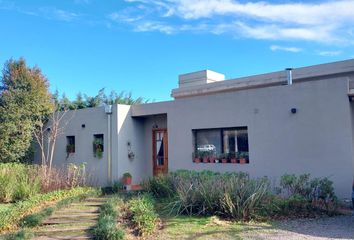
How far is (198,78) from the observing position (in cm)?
1886

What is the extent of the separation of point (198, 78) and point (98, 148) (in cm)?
703

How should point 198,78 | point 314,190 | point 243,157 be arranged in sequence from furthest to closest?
point 198,78
point 243,157
point 314,190

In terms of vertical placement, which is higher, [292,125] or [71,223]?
[292,125]

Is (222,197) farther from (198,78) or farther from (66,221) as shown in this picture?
(198,78)

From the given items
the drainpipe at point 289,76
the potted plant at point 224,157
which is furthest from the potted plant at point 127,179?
the drainpipe at point 289,76

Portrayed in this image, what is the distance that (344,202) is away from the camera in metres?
9.40

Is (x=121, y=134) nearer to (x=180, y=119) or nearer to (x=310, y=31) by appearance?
(x=180, y=119)

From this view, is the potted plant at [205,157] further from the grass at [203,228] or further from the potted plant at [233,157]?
the grass at [203,228]

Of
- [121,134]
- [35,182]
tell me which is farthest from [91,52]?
[35,182]

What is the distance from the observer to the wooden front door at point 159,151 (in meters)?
15.0

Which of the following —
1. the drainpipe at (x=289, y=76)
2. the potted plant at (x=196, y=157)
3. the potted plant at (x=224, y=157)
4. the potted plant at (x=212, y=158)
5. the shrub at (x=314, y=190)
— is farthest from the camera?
the drainpipe at (x=289, y=76)

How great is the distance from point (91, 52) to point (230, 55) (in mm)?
7434

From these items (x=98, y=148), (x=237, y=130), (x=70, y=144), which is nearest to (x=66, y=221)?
(x=237, y=130)

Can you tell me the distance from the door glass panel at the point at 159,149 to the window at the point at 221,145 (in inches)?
96.2
